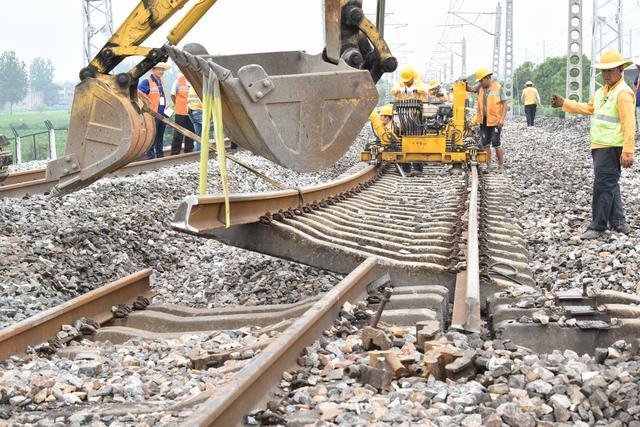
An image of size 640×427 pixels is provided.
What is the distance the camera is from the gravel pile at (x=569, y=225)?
621 cm

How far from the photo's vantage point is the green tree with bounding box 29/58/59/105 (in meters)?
102

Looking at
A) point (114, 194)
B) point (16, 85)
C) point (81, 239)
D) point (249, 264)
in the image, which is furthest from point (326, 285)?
point (16, 85)


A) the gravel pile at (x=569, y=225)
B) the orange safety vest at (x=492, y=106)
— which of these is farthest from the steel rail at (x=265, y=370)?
the orange safety vest at (x=492, y=106)

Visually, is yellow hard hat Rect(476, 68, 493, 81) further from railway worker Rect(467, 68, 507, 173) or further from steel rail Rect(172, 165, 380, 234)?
steel rail Rect(172, 165, 380, 234)

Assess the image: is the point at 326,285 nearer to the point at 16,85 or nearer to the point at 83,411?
the point at 83,411

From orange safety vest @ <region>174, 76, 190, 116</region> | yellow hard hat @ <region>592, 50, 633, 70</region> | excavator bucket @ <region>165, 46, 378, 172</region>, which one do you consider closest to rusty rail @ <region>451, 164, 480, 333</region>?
excavator bucket @ <region>165, 46, 378, 172</region>

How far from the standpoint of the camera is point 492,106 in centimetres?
1388

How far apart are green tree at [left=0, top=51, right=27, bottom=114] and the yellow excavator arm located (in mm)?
78398

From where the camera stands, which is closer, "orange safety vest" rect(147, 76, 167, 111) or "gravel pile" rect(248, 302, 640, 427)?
"gravel pile" rect(248, 302, 640, 427)

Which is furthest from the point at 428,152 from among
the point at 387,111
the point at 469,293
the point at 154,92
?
the point at 469,293

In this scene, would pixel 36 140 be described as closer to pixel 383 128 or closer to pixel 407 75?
pixel 407 75

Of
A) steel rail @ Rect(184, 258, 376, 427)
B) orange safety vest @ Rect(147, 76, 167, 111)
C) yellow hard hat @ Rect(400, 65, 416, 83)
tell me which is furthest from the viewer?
yellow hard hat @ Rect(400, 65, 416, 83)

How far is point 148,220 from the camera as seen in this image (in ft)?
28.3

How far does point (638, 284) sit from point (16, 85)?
85203 mm
